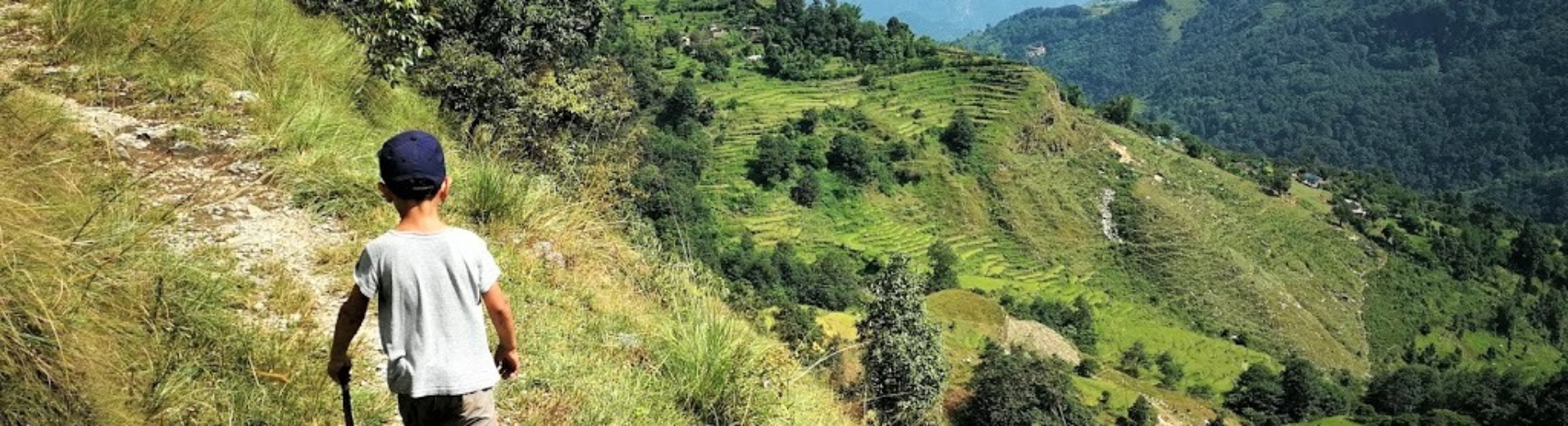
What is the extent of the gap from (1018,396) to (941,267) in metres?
26.1

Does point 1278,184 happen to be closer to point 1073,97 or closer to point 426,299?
point 1073,97

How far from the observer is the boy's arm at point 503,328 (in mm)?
2645

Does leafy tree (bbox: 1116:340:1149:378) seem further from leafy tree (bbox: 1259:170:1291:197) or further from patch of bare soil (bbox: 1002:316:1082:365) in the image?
leafy tree (bbox: 1259:170:1291:197)

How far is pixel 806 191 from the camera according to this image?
6562cm

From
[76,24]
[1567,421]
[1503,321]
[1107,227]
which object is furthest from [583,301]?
[1503,321]

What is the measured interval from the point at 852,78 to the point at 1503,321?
67408 millimetres

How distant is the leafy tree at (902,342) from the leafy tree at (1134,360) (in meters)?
35.9

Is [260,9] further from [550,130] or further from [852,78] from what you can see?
[852,78]

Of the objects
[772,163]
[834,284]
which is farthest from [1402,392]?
[772,163]

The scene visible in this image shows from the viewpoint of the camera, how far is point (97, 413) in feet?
8.95

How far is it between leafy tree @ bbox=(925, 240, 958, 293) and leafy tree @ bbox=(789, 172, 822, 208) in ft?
32.2

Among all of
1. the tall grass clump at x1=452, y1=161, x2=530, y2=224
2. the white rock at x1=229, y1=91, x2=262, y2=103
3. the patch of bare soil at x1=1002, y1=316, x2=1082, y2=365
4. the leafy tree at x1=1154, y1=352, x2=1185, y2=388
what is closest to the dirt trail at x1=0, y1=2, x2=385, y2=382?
the white rock at x1=229, y1=91, x2=262, y2=103

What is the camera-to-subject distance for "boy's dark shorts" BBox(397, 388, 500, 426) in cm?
263

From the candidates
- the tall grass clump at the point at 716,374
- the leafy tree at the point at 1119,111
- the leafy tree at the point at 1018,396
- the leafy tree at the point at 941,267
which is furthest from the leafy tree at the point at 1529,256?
the tall grass clump at the point at 716,374
